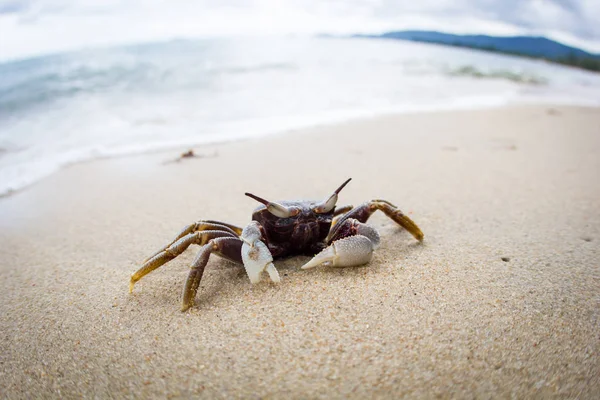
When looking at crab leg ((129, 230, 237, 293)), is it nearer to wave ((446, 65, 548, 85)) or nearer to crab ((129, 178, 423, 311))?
crab ((129, 178, 423, 311))

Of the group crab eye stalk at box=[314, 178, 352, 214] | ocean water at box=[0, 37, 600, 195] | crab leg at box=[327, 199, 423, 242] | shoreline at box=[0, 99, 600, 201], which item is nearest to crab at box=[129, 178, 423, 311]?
crab eye stalk at box=[314, 178, 352, 214]

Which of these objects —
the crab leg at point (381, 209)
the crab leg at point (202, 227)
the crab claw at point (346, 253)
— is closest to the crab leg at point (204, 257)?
the crab leg at point (202, 227)

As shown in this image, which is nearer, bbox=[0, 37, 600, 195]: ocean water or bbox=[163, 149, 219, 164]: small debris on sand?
bbox=[163, 149, 219, 164]: small debris on sand

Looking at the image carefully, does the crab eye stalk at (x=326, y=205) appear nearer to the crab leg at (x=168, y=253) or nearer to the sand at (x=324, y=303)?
the sand at (x=324, y=303)

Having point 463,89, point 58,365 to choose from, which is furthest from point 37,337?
point 463,89

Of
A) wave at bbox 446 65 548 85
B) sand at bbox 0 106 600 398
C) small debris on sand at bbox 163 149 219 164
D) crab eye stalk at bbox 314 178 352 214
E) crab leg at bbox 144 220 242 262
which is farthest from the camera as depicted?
wave at bbox 446 65 548 85

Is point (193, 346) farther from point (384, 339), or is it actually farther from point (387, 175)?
point (387, 175)

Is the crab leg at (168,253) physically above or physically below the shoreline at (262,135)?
above

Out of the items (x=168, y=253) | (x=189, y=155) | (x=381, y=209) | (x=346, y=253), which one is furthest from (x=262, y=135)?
(x=346, y=253)

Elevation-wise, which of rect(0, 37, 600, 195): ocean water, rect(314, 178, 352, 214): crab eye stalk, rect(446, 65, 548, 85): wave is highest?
rect(314, 178, 352, 214): crab eye stalk
